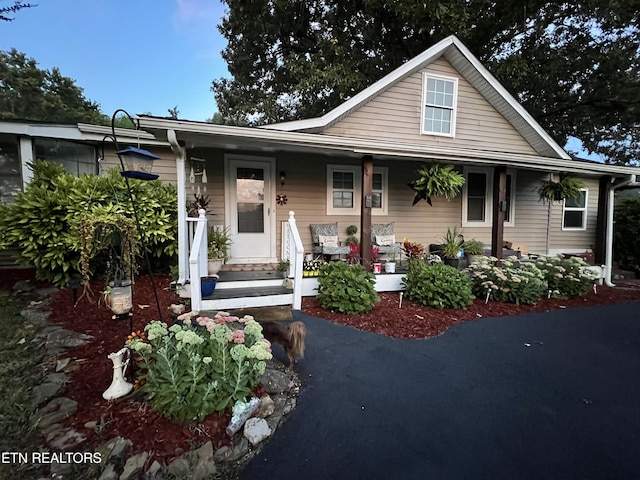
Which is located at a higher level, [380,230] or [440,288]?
[380,230]

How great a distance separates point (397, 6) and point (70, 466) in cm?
1207

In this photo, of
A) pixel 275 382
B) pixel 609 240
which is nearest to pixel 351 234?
pixel 275 382

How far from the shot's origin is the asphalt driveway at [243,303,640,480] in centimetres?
192

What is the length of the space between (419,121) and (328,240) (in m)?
3.80

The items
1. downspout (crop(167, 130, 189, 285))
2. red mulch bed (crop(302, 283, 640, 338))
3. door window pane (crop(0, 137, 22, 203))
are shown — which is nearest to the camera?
red mulch bed (crop(302, 283, 640, 338))

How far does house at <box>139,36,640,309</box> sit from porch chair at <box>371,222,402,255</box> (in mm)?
266

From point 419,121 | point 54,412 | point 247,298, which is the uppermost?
point 419,121

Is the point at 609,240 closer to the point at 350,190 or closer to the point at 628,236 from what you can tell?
the point at 628,236

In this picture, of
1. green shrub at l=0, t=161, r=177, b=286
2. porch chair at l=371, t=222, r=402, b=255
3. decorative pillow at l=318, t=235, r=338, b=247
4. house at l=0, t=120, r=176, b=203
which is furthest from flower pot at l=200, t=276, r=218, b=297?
porch chair at l=371, t=222, r=402, b=255

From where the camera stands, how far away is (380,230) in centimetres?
742

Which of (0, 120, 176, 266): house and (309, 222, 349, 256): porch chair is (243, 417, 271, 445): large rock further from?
(0, 120, 176, 266): house

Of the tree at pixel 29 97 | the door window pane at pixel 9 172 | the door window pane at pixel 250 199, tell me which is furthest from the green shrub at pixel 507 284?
the tree at pixel 29 97

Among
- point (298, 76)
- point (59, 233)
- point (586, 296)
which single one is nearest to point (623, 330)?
point (586, 296)

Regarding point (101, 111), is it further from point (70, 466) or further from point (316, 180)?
point (70, 466)
